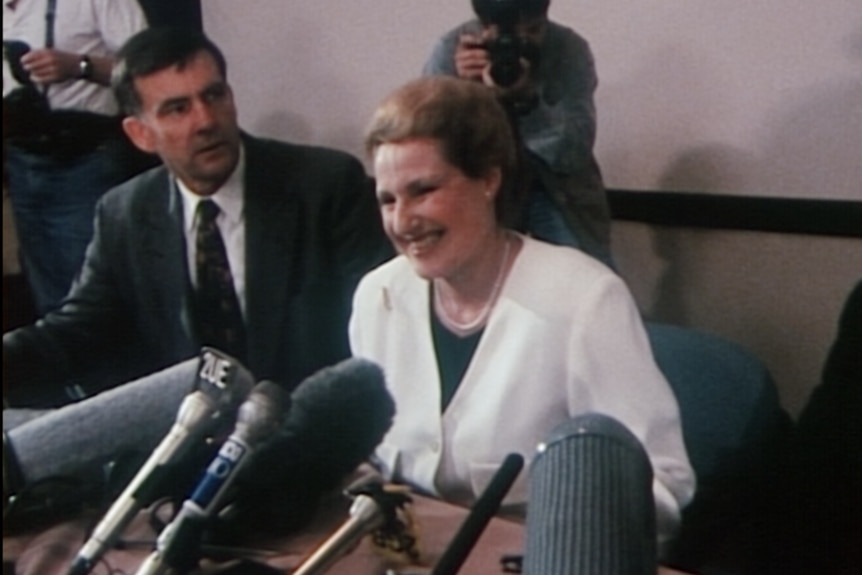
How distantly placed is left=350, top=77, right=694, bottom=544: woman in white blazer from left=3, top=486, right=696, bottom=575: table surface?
2 cm

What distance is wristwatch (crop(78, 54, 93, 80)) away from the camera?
75cm

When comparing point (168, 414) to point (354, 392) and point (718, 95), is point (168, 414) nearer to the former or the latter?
point (354, 392)

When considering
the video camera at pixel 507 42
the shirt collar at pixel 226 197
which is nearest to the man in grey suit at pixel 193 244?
the shirt collar at pixel 226 197

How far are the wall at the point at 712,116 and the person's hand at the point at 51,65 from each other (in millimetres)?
97

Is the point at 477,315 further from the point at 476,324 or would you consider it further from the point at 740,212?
the point at 740,212

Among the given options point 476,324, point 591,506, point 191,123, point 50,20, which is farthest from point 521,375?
point 50,20

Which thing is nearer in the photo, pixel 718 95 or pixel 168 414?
pixel 718 95

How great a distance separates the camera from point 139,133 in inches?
30.0

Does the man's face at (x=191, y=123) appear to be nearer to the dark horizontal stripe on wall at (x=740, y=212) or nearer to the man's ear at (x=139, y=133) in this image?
the man's ear at (x=139, y=133)

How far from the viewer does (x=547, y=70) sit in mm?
705

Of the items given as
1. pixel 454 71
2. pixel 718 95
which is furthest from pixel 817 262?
pixel 454 71

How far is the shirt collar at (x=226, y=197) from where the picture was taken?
77 cm

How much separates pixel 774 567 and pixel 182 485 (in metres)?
0.35

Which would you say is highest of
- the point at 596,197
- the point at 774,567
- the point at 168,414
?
the point at 596,197
